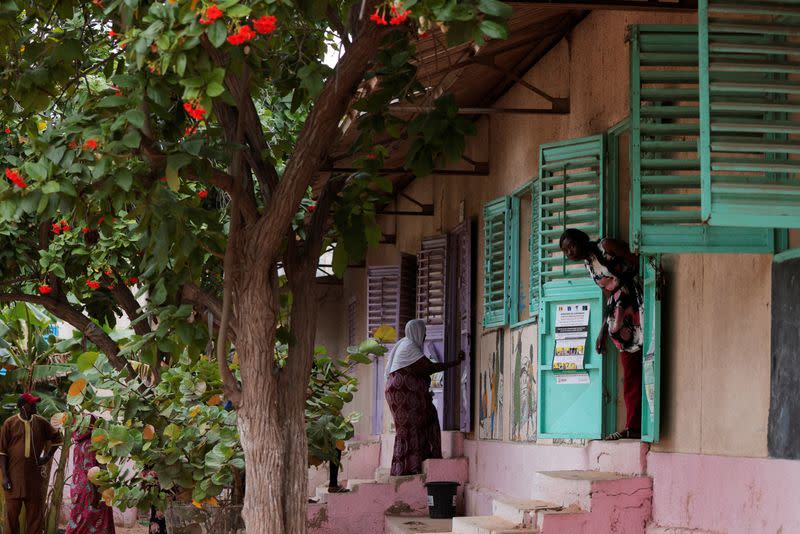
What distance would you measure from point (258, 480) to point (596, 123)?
3.84 metres

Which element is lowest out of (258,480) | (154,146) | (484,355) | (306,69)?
(258,480)

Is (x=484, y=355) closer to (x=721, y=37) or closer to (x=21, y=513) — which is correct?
(x=21, y=513)

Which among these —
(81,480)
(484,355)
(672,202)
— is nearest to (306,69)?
(672,202)

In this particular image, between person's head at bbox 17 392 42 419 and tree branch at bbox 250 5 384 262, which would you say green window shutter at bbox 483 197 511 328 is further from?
person's head at bbox 17 392 42 419

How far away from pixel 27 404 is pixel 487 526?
7281 mm

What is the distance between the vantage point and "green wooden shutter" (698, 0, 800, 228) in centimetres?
498

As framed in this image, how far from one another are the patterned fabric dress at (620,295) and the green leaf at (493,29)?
136 inches

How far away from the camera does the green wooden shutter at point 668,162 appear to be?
607 centimetres

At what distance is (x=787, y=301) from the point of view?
5836 millimetres

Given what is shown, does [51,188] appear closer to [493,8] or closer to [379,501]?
[493,8]

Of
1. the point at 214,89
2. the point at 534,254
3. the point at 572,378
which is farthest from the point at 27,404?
the point at 214,89

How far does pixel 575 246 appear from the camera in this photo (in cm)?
802

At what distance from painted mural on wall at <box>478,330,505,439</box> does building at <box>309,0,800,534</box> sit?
4 centimetres

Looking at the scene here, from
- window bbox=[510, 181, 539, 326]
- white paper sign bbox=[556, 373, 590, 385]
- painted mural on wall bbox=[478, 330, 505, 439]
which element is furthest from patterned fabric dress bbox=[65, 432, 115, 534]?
white paper sign bbox=[556, 373, 590, 385]
